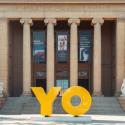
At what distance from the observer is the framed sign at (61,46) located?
55.9 metres

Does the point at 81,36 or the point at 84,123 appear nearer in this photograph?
the point at 84,123

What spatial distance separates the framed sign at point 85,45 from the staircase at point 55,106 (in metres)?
7.53

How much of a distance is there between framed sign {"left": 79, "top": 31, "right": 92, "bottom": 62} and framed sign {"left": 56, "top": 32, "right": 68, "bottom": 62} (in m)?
1.77

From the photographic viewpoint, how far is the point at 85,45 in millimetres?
56062

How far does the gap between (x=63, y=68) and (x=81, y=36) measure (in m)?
4.66

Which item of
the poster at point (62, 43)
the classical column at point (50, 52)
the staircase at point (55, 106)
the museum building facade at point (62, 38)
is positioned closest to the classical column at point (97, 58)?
the museum building facade at point (62, 38)

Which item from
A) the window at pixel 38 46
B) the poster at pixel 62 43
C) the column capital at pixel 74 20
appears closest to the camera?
the column capital at pixel 74 20

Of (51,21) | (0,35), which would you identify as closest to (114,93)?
(51,21)

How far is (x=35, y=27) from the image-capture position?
58.8m

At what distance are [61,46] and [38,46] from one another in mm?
2820

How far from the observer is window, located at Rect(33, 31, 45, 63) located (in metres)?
56.3

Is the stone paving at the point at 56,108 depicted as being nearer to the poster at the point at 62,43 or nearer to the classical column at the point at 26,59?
the classical column at the point at 26,59

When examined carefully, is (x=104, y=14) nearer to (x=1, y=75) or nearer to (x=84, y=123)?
(x=1, y=75)

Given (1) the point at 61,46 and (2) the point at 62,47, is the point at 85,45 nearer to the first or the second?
(2) the point at 62,47
